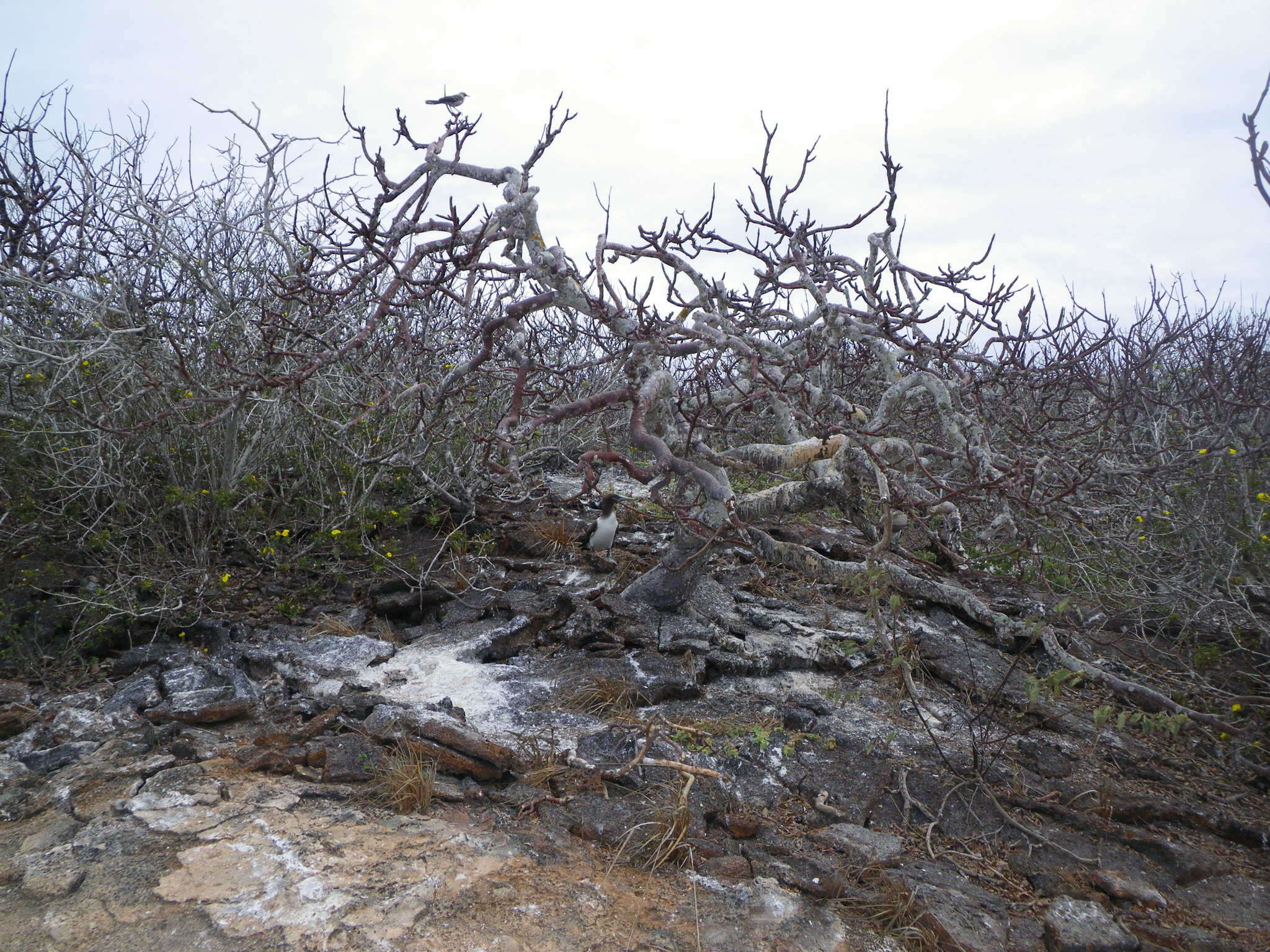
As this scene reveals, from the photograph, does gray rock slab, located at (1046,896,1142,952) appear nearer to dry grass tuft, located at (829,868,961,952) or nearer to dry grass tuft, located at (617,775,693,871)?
dry grass tuft, located at (829,868,961,952)

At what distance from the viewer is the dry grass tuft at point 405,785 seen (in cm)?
288

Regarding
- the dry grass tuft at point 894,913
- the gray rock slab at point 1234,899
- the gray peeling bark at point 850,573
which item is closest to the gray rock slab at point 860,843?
the dry grass tuft at point 894,913

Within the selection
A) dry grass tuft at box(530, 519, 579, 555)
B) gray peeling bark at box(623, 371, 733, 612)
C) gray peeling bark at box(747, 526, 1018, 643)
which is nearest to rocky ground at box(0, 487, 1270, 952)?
gray peeling bark at box(623, 371, 733, 612)

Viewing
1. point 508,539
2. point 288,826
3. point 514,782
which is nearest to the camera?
point 288,826

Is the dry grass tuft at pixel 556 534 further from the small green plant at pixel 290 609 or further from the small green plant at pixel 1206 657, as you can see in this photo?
the small green plant at pixel 1206 657

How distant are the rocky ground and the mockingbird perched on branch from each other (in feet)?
8.84

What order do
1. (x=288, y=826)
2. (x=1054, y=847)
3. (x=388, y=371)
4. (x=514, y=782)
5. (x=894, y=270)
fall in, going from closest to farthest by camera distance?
(x=288, y=826) → (x=1054, y=847) → (x=514, y=782) → (x=894, y=270) → (x=388, y=371)

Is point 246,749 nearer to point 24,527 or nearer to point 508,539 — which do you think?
point 24,527

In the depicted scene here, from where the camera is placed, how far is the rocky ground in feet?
7.76

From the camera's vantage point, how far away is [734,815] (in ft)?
9.77

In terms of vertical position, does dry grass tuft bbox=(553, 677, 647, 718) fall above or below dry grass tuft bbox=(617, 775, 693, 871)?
above

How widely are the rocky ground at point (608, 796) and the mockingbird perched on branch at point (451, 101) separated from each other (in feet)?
8.84

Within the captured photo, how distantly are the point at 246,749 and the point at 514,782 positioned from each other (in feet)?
3.68

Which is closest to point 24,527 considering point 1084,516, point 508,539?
point 508,539
